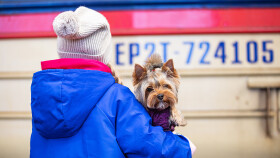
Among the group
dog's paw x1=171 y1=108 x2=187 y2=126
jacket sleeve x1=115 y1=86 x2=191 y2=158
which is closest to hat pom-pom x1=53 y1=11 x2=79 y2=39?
jacket sleeve x1=115 y1=86 x2=191 y2=158

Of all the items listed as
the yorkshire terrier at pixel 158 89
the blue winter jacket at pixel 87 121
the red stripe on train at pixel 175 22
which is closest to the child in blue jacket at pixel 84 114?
the blue winter jacket at pixel 87 121

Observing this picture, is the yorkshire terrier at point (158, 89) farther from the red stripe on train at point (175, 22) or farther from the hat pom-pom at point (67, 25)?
the red stripe on train at point (175, 22)

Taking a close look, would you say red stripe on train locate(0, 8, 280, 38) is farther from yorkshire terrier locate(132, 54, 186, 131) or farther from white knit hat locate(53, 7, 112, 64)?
white knit hat locate(53, 7, 112, 64)

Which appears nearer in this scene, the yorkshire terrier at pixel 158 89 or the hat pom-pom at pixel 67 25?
the hat pom-pom at pixel 67 25

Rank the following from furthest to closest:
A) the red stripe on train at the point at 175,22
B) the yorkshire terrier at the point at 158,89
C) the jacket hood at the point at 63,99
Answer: the red stripe on train at the point at 175,22 < the yorkshire terrier at the point at 158,89 < the jacket hood at the point at 63,99

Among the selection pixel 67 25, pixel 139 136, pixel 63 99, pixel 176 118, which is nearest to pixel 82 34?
pixel 67 25

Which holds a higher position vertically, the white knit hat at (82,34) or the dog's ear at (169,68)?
the white knit hat at (82,34)

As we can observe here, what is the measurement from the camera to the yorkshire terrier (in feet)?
3.32

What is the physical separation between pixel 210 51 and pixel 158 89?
1.11 meters

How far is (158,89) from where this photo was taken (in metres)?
1.03

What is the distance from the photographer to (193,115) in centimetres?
198

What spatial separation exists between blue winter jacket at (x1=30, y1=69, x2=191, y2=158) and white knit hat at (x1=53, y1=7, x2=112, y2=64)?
11cm

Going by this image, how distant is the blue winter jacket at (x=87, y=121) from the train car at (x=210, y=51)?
3.94 ft

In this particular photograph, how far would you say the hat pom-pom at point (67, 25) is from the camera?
2.55 feet
